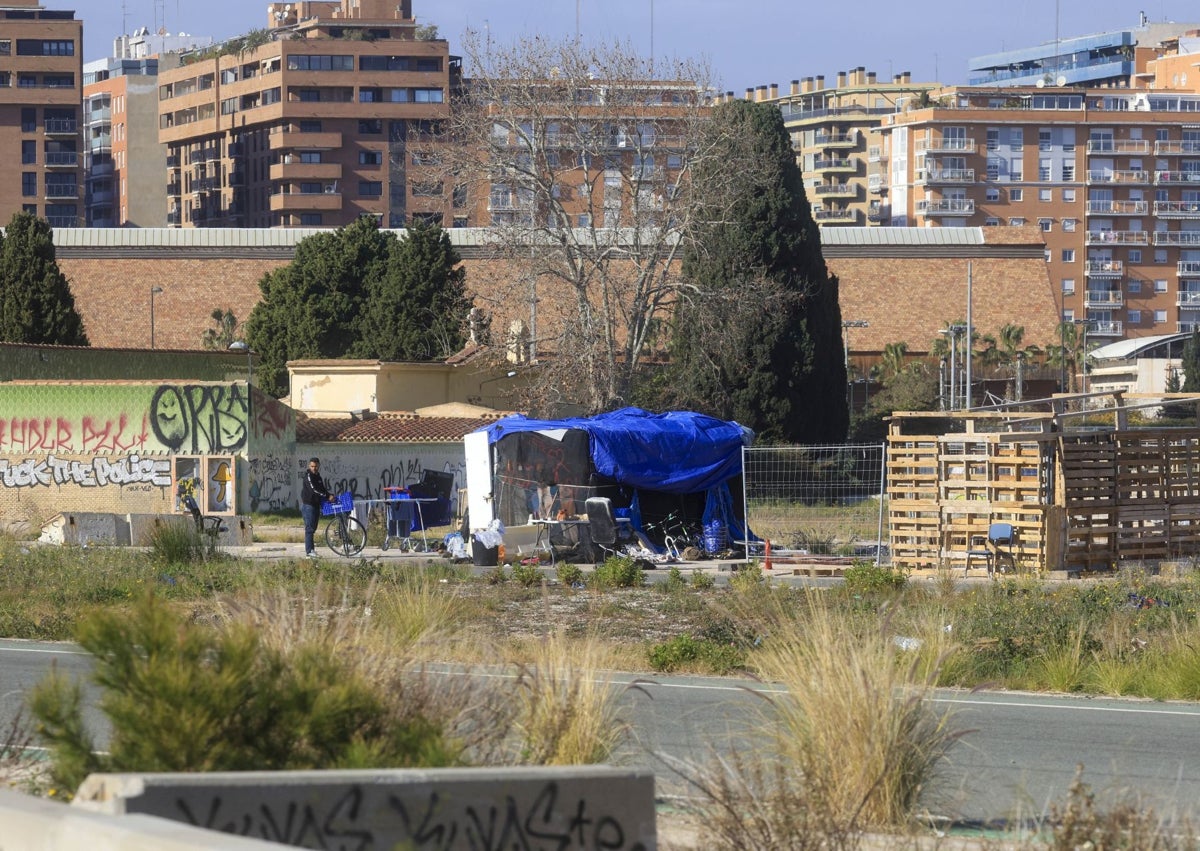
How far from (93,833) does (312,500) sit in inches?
947

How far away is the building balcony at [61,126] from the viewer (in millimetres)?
136125

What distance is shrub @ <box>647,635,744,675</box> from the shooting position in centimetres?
1450

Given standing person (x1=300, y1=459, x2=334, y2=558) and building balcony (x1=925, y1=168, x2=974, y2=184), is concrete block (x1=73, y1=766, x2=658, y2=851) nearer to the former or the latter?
standing person (x1=300, y1=459, x2=334, y2=558)

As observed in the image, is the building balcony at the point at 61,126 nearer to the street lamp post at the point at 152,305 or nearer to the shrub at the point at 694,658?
the street lamp post at the point at 152,305

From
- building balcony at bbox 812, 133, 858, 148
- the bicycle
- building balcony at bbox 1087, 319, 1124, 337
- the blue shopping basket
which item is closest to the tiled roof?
the blue shopping basket

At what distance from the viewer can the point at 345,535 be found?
95.6 feet

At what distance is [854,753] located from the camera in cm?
792

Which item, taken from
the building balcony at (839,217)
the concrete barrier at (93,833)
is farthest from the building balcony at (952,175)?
the concrete barrier at (93,833)

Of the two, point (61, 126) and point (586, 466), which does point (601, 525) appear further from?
point (61, 126)

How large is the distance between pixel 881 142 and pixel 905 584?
15268cm

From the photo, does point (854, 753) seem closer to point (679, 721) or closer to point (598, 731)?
point (598, 731)

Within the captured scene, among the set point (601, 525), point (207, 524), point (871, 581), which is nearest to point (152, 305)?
point (207, 524)

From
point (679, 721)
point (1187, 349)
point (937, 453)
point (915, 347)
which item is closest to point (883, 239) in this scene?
point (915, 347)

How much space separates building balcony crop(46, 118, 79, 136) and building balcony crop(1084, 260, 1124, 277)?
82839 mm
